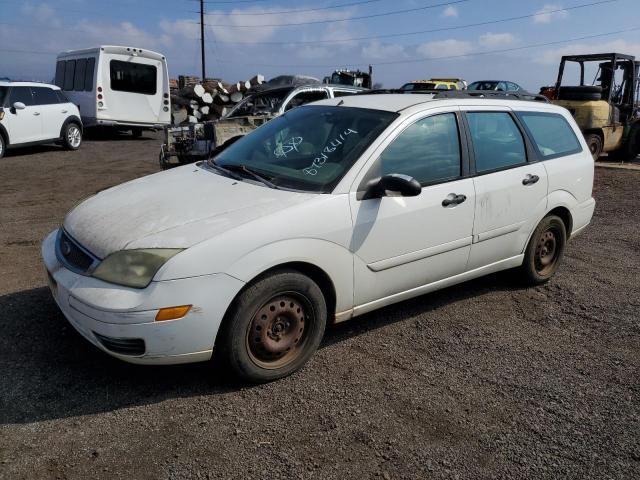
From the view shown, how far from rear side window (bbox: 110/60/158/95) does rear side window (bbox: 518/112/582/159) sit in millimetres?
14546

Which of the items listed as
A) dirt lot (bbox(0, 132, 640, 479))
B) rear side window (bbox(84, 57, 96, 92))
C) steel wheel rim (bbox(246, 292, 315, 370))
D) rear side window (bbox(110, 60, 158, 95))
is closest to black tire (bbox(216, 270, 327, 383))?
steel wheel rim (bbox(246, 292, 315, 370))

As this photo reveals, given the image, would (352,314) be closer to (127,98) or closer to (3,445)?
(3,445)

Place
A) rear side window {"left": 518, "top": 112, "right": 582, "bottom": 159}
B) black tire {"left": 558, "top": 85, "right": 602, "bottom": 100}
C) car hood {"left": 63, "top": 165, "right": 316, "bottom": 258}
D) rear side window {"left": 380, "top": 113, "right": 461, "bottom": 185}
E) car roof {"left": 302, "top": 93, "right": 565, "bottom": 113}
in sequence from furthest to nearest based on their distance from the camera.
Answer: black tire {"left": 558, "top": 85, "right": 602, "bottom": 100} → rear side window {"left": 518, "top": 112, "right": 582, "bottom": 159} → car roof {"left": 302, "top": 93, "right": 565, "bottom": 113} → rear side window {"left": 380, "top": 113, "right": 461, "bottom": 185} → car hood {"left": 63, "top": 165, "right": 316, "bottom": 258}

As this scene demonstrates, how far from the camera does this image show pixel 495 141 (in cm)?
430

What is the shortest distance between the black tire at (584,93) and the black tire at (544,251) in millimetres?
8910

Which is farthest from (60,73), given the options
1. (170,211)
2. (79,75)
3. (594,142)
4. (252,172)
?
(170,211)

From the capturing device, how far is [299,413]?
298 cm

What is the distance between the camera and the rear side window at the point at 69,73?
17000 mm

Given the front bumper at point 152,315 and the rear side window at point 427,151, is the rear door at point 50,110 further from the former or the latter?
the rear side window at point 427,151

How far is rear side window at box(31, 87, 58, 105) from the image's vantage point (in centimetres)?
→ 1278

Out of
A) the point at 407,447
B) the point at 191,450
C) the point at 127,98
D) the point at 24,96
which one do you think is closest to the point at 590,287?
the point at 407,447

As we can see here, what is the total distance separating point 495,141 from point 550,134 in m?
0.87

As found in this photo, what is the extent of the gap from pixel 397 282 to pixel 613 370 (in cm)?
152

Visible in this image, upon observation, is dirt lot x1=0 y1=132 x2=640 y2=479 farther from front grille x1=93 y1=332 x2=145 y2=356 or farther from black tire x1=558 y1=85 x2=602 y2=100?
black tire x1=558 y1=85 x2=602 y2=100
